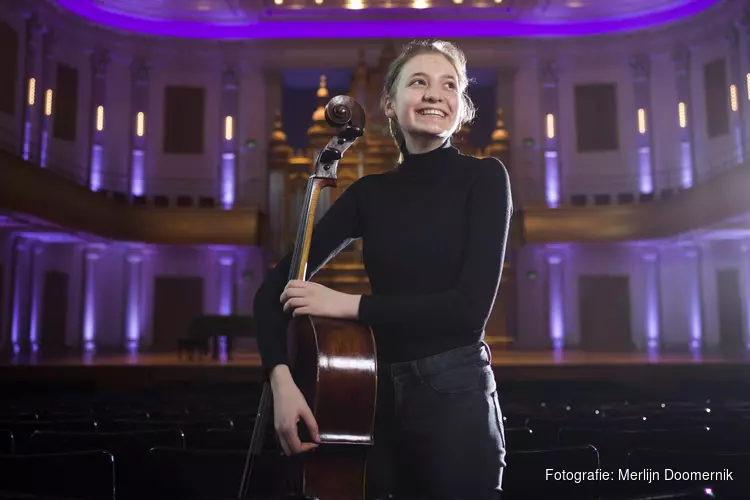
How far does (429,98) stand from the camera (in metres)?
1.56

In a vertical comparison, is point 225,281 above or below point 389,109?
above

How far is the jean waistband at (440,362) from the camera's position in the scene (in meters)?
1.43

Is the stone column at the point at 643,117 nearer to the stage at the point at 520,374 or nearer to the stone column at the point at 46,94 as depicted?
the stage at the point at 520,374

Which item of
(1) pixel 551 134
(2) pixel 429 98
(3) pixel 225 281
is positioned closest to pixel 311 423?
(2) pixel 429 98

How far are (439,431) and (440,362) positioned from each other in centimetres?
14

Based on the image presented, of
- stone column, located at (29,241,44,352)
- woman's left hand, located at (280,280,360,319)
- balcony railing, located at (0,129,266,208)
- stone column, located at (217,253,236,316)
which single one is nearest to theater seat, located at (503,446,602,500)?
woman's left hand, located at (280,280,360,319)

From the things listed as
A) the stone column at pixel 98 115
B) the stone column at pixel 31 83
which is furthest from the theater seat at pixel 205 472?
the stone column at pixel 98 115

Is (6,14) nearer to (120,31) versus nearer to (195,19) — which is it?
(120,31)

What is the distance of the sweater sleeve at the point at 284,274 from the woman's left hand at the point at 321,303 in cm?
9

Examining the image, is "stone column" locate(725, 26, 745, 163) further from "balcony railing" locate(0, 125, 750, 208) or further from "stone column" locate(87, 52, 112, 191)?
"stone column" locate(87, 52, 112, 191)

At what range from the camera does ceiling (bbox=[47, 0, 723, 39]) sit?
48.8 ft

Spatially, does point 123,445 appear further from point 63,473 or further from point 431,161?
point 431,161

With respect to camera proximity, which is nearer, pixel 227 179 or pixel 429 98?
pixel 429 98

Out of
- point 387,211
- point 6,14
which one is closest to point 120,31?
point 6,14
